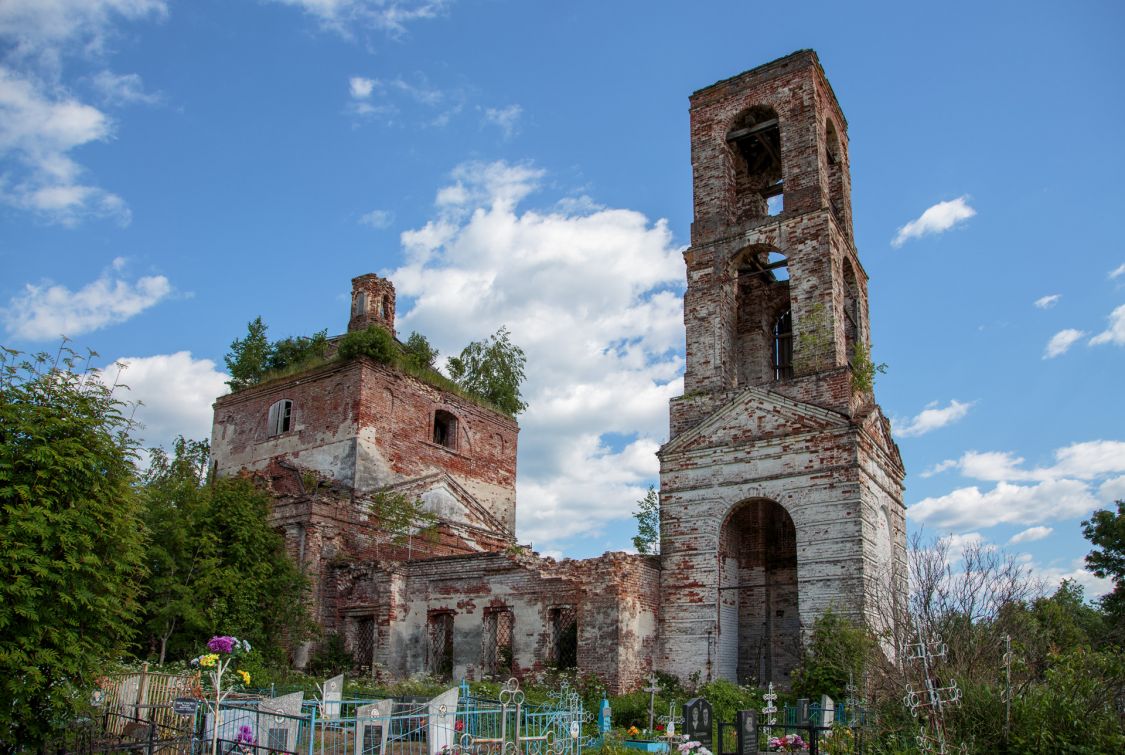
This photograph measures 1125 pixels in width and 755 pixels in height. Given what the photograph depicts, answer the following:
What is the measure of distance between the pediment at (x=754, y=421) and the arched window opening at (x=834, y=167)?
652 centimetres

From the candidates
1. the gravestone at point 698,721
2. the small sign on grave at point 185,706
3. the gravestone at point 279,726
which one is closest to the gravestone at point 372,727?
the gravestone at point 279,726

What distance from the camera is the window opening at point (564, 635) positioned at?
19000 millimetres

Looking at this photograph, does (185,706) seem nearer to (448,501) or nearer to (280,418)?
(448,501)

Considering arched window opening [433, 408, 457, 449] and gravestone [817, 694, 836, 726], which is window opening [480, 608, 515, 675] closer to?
→ gravestone [817, 694, 836, 726]

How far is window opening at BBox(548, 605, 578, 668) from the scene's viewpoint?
19.0 m

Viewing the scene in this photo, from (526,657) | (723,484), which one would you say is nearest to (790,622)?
(723,484)

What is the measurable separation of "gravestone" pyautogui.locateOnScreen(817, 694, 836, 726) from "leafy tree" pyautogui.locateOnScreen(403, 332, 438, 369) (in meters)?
17.4

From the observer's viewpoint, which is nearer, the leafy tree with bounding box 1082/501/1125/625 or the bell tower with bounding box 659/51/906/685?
the bell tower with bounding box 659/51/906/685

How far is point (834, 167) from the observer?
928 inches

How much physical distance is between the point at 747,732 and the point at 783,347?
1366 cm

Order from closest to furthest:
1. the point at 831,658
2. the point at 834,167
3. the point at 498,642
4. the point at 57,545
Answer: the point at 57,545 < the point at 831,658 < the point at 498,642 < the point at 834,167

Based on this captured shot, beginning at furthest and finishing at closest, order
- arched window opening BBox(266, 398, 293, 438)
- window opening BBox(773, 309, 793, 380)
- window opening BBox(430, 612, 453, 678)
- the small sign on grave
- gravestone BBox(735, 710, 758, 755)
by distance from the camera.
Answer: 1. arched window opening BBox(266, 398, 293, 438)
2. window opening BBox(773, 309, 793, 380)
3. window opening BBox(430, 612, 453, 678)
4. the small sign on grave
5. gravestone BBox(735, 710, 758, 755)

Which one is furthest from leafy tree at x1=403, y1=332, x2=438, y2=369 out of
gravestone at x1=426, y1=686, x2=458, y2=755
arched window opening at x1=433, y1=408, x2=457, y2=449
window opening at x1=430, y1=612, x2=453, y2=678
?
gravestone at x1=426, y1=686, x2=458, y2=755

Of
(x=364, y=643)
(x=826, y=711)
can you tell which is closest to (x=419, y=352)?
(x=364, y=643)
